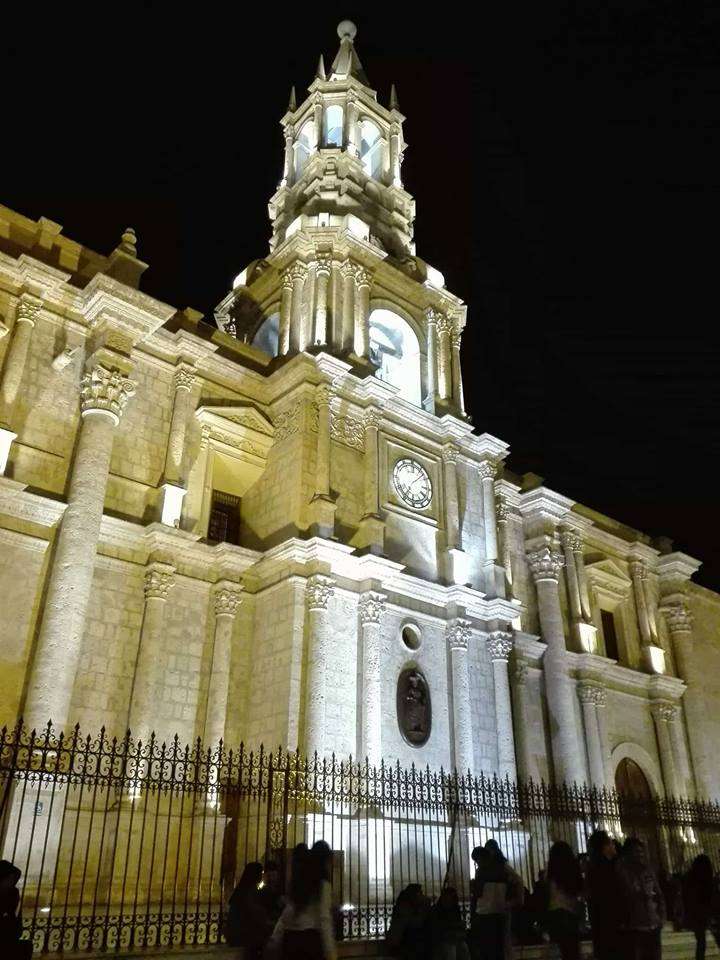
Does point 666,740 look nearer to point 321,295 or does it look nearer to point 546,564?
point 546,564

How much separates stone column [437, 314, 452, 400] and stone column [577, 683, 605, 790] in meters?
9.60

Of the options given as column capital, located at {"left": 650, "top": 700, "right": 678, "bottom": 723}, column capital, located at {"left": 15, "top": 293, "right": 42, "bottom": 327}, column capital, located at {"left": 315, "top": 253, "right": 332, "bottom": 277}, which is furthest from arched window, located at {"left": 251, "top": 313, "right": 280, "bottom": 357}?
column capital, located at {"left": 650, "top": 700, "right": 678, "bottom": 723}

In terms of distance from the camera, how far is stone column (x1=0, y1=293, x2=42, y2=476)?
15.0 metres

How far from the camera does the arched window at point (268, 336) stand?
24234 mm

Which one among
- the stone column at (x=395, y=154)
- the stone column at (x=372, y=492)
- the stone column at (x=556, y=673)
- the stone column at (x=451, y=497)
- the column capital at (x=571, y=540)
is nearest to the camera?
the stone column at (x=372, y=492)

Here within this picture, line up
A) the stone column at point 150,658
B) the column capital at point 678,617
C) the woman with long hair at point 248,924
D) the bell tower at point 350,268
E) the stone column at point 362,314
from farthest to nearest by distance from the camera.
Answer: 1. the column capital at point 678,617
2. the bell tower at point 350,268
3. the stone column at point 362,314
4. the stone column at point 150,658
5. the woman with long hair at point 248,924

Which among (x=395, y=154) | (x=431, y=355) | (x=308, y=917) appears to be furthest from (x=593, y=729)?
(x=395, y=154)

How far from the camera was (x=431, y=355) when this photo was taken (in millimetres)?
23828

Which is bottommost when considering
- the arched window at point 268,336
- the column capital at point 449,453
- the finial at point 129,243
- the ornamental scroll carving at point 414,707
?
the ornamental scroll carving at point 414,707

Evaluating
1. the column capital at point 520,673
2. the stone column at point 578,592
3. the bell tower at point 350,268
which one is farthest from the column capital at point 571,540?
the bell tower at point 350,268

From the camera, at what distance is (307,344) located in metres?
21.2

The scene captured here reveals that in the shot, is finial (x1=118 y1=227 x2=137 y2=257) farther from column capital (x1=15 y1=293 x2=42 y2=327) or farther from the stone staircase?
the stone staircase

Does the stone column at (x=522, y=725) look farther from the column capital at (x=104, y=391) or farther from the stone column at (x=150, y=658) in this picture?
the column capital at (x=104, y=391)

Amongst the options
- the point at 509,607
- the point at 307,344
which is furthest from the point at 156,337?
the point at 509,607
